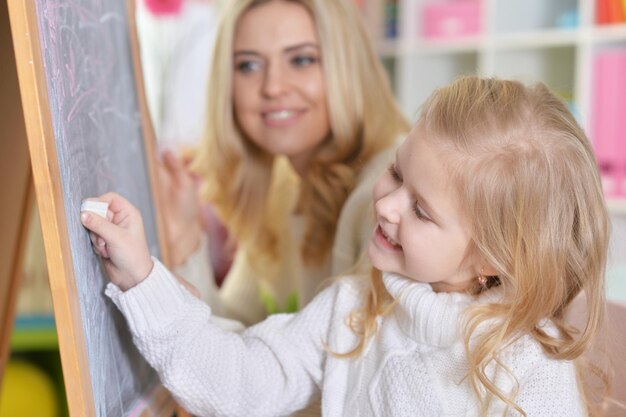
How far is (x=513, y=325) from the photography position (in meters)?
0.93

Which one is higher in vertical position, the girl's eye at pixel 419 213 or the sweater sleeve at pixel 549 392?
the girl's eye at pixel 419 213

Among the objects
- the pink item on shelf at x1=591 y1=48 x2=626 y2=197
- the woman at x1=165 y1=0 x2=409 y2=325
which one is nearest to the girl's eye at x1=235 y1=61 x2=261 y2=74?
the woman at x1=165 y1=0 x2=409 y2=325

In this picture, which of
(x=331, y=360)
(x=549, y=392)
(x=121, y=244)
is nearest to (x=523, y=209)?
(x=549, y=392)

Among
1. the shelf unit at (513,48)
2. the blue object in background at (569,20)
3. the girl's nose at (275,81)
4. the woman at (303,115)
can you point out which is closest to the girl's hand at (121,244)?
the woman at (303,115)

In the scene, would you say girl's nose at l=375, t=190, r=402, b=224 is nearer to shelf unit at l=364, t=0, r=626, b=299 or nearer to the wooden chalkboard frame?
the wooden chalkboard frame

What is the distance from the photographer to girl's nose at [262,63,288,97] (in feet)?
5.19

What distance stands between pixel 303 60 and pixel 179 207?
422mm

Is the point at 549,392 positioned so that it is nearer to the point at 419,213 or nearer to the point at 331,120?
the point at 419,213

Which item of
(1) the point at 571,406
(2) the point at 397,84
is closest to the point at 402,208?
(1) the point at 571,406

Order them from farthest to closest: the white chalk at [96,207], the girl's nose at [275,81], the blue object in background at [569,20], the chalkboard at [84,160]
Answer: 1. the blue object in background at [569,20]
2. the girl's nose at [275,81]
3. the white chalk at [96,207]
4. the chalkboard at [84,160]

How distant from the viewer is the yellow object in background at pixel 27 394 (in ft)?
7.06

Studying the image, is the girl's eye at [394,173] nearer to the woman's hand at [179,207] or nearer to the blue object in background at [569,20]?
the woman's hand at [179,207]

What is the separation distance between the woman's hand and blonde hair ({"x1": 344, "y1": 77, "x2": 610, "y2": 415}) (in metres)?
0.84

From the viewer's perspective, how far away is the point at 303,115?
1.64m
